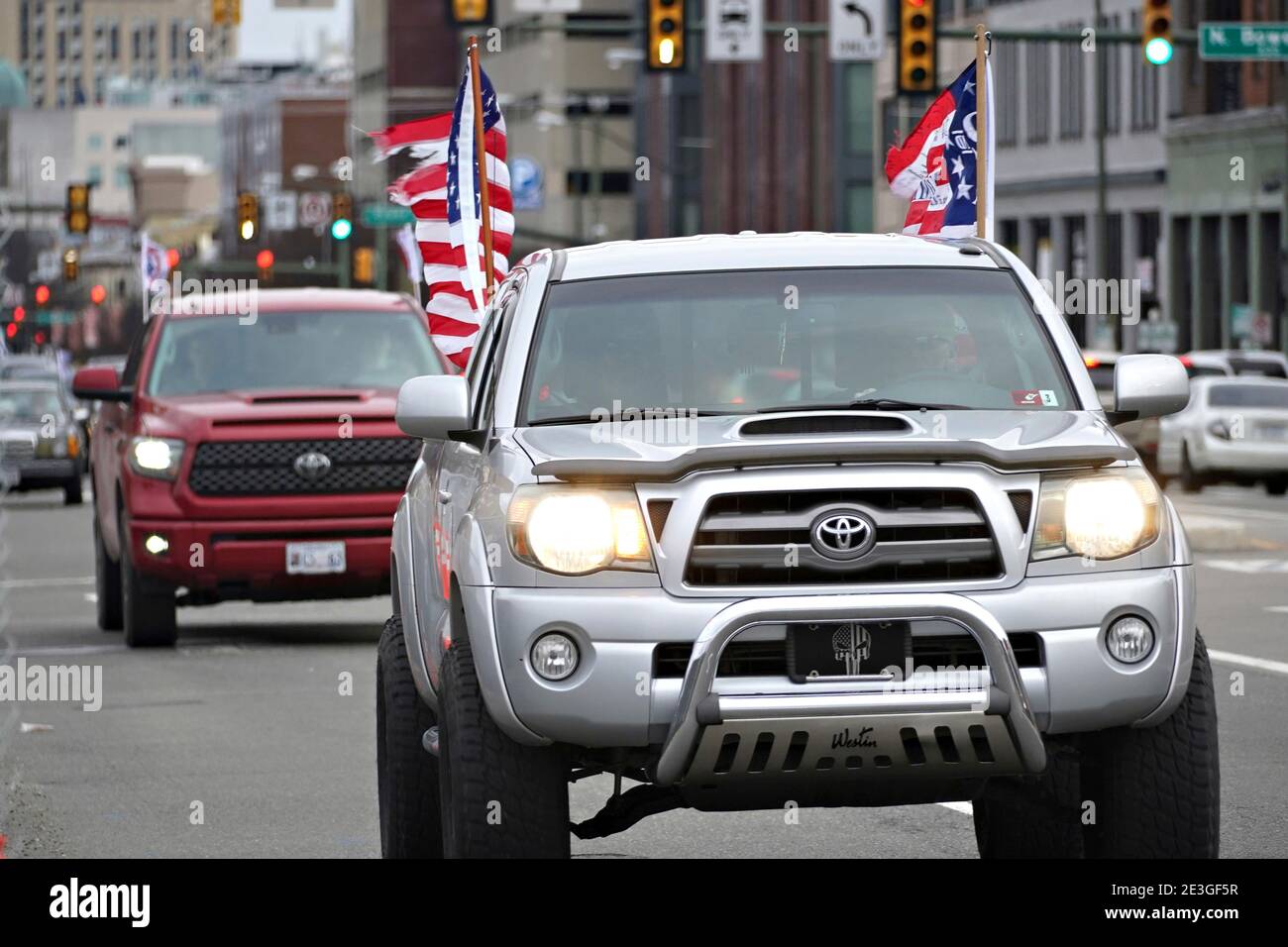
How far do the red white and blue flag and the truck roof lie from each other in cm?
798

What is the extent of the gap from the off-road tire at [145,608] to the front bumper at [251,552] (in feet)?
0.78

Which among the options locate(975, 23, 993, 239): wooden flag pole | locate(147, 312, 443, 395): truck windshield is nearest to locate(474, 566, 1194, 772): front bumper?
locate(975, 23, 993, 239): wooden flag pole

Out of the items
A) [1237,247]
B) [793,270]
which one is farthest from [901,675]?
[1237,247]

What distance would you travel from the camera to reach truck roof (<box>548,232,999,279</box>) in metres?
8.30

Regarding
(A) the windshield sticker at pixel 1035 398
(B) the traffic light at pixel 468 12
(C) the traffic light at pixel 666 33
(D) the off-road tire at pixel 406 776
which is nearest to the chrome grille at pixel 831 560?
(A) the windshield sticker at pixel 1035 398

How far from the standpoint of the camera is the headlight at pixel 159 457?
55.9ft

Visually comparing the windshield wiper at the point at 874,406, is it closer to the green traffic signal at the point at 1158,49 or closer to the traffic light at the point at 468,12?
the traffic light at the point at 468,12

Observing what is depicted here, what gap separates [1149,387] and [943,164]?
9.56 meters

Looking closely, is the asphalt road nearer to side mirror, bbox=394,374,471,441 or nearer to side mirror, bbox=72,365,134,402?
side mirror, bbox=72,365,134,402

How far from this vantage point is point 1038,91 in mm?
75188

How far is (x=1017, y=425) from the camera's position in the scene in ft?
24.4

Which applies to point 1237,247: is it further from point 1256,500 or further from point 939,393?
point 939,393

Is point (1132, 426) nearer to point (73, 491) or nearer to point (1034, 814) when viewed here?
point (73, 491)

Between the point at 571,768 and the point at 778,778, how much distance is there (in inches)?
25.3
